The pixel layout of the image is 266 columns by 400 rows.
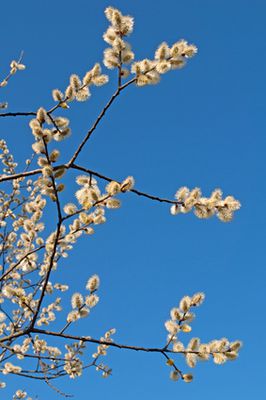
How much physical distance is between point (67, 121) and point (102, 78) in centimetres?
48

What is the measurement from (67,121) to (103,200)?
0.55 metres

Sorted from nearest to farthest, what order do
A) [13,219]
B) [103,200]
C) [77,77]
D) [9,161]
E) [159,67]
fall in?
1. [103,200]
2. [159,67]
3. [77,77]
4. [13,219]
5. [9,161]

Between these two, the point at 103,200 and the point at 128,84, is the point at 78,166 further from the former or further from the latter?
the point at 128,84

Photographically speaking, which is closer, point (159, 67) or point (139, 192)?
point (139, 192)

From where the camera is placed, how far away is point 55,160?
2262 mm

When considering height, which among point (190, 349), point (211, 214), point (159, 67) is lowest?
point (190, 349)

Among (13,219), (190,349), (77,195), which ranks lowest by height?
(190,349)

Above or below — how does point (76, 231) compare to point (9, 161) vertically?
below

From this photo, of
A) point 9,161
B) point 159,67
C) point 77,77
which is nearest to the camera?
point 159,67

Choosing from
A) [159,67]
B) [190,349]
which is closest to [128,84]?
[159,67]

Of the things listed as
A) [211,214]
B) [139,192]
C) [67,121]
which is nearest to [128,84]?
[67,121]

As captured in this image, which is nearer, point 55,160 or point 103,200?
point 55,160

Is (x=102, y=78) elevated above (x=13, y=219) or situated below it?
below

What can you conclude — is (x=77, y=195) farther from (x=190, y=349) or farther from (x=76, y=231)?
(x=190, y=349)
